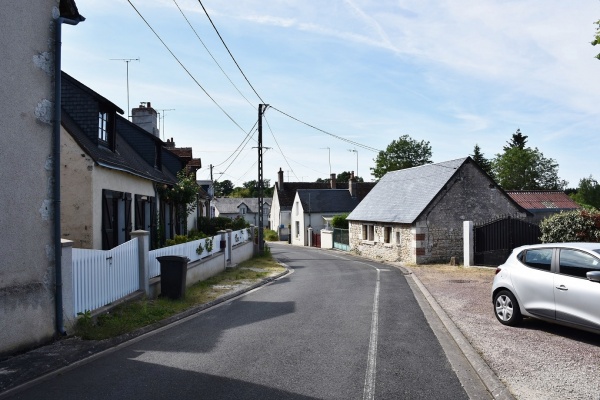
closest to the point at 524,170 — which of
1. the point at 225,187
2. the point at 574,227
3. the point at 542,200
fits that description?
the point at 542,200

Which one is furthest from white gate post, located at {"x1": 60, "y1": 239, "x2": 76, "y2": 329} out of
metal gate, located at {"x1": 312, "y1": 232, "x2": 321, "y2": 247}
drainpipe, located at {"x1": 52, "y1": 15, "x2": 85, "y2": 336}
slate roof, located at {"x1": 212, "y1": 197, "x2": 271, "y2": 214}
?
slate roof, located at {"x1": 212, "y1": 197, "x2": 271, "y2": 214}

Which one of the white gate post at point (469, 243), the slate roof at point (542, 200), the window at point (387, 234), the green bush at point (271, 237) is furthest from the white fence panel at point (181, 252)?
the green bush at point (271, 237)

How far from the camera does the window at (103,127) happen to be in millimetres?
15328

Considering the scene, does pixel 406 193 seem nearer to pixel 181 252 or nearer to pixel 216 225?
pixel 216 225

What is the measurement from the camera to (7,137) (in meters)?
7.51

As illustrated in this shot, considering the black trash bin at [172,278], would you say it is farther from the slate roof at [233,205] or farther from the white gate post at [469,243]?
the slate roof at [233,205]

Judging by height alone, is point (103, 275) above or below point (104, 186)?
below

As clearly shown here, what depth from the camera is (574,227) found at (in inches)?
656

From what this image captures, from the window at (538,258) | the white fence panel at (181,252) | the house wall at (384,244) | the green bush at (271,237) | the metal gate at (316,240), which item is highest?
the window at (538,258)

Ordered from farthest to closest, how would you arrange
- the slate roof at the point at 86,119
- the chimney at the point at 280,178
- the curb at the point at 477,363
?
the chimney at the point at 280,178
the slate roof at the point at 86,119
the curb at the point at 477,363

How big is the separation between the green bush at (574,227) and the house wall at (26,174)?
15.6m

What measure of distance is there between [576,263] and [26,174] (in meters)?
8.71

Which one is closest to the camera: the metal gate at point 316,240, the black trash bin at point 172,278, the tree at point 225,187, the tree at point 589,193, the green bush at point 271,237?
the black trash bin at point 172,278

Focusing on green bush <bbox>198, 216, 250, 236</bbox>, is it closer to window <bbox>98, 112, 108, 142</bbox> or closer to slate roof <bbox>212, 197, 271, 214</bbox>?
window <bbox>98, 112, 108, 142</bbox>
